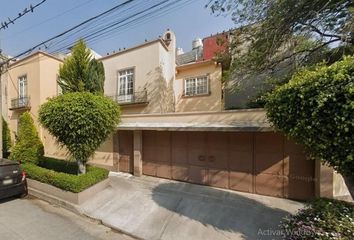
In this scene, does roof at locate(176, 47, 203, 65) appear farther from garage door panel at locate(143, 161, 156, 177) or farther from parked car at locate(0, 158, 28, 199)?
parked car at locate(0, 158, 28, 199)

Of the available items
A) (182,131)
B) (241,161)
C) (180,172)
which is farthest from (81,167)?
(241,161)

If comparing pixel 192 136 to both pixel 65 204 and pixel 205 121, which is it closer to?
pixel 205 121

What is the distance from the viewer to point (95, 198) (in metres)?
8.48

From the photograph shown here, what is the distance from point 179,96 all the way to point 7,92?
14.3 meters

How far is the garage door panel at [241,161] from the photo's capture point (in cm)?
874

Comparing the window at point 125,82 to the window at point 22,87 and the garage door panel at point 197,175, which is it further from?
the window at point 22,87

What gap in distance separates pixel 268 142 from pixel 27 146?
1095cm

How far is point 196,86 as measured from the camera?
47.8 ft

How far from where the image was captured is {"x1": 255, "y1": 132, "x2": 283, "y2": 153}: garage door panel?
27.0ft

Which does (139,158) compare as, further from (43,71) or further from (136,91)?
(43,71)

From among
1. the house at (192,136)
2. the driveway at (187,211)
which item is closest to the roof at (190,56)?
the house at (192,136)

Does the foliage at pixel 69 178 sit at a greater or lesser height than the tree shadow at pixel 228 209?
greater

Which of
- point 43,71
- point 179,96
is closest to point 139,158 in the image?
point 179,96

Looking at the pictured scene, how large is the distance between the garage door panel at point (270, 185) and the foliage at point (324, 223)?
10.8 ft
